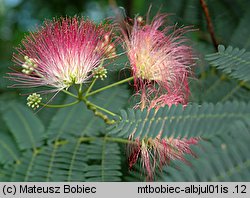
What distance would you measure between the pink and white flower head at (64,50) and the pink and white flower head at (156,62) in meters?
0.12

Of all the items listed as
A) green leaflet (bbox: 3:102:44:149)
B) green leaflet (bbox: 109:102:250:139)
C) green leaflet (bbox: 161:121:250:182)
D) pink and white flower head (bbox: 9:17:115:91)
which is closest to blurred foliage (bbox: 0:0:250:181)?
green leaflet (bbox: 3:102:44:149)

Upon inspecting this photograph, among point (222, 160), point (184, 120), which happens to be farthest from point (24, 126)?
point (222, 160)

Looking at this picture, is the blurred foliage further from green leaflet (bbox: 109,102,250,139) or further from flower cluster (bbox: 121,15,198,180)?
green leaflet (bbox: 109,102,250,139)

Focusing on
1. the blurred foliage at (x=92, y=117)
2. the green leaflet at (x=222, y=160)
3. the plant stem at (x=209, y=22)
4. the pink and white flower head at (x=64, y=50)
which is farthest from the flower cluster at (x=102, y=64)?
the plant stem at (x=209, y=22)

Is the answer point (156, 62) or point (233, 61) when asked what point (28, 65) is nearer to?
point (156, 62)

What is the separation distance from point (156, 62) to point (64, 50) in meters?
0.35

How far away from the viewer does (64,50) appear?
1.59 meters

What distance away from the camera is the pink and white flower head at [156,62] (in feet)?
5.41

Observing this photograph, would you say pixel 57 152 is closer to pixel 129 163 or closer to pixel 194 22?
pixel 129 163

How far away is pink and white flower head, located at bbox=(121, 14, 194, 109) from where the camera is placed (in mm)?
1649

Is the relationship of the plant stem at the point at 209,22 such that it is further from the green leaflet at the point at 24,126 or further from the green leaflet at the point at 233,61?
the green leaflet at the point at 24,126

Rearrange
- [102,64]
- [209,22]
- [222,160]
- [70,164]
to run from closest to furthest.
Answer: [222,160] < [102,64] < [70,164] < [209,22]

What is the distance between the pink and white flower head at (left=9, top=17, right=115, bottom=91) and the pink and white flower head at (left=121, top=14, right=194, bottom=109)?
12cm

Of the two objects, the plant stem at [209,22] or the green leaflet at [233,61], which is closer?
the green leaflet at [233,61]
